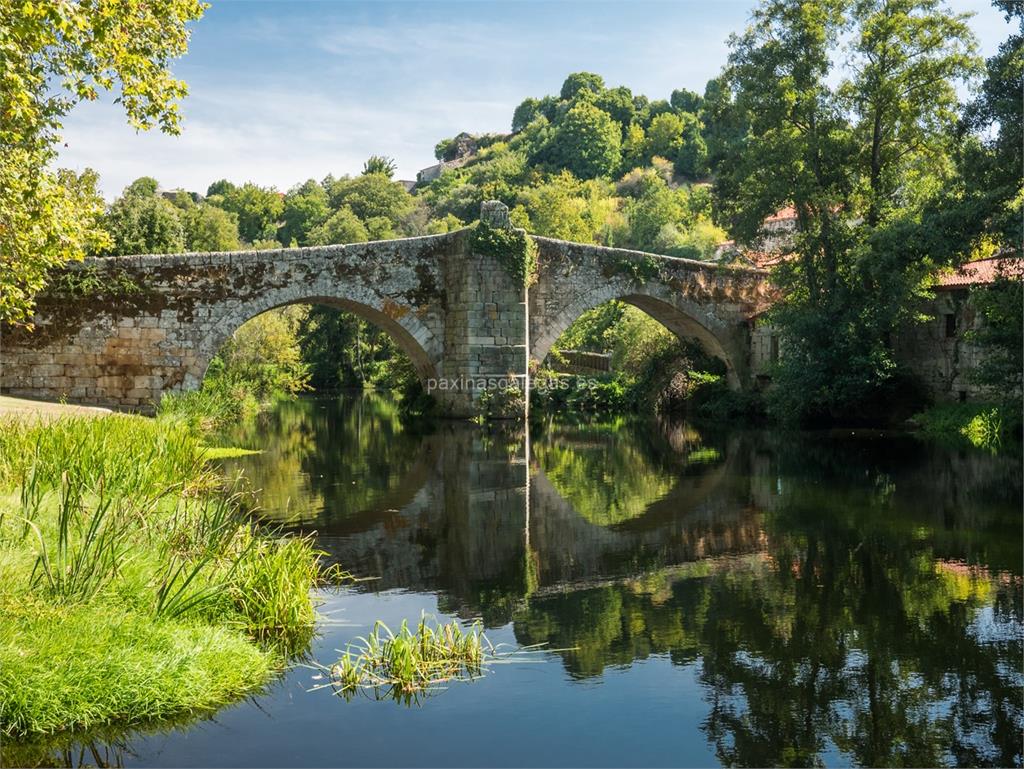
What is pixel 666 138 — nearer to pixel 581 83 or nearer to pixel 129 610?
pixel 581 83

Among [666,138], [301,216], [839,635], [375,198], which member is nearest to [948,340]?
[839,635]

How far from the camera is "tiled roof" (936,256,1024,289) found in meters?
16.3

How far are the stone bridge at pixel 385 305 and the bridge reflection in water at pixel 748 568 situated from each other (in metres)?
4.58

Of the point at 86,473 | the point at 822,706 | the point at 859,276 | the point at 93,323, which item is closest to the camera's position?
the point at 822,706

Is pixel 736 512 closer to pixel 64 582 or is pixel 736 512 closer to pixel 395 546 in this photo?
pixel 395 546

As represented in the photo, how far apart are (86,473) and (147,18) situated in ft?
17.0

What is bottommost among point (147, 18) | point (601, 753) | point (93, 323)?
point (601, 753)

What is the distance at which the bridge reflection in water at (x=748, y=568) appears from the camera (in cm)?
479

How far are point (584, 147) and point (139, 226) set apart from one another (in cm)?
4762

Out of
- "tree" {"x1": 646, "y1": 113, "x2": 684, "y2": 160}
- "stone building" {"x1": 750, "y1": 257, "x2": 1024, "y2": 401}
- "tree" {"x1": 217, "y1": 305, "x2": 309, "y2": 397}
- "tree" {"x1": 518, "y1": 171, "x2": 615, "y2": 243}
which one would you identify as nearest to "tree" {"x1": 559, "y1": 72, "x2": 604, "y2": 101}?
"tree" {"x1": 646, "y1": 113, "x2": 684, "y2": 160}

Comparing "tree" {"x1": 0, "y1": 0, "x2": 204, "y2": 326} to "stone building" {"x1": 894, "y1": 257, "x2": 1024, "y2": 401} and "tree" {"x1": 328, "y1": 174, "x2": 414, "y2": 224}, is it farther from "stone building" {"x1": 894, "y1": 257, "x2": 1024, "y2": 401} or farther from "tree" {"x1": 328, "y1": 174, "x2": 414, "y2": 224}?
"tree" {"x1": 328, "y1": 174, "x2": 414, "y2": 224}

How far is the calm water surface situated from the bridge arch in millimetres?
6236

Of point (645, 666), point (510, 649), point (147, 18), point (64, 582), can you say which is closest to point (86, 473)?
point (64, 582)

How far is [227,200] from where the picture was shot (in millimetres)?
66938
